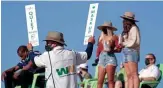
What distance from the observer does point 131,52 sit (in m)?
9.31

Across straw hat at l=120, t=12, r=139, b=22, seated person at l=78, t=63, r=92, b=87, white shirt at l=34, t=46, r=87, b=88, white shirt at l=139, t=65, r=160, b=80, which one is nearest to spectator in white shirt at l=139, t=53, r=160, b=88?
white shirt at l=139, t=65, r=160, b=80

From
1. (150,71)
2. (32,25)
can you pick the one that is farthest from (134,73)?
(32,25)

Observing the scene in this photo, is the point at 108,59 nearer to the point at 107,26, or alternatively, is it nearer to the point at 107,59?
the point at 107,59

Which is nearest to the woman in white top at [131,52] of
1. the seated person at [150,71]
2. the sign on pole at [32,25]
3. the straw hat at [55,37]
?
the seated person at [150,71]

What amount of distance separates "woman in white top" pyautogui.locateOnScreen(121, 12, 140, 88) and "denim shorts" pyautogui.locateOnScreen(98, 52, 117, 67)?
0.82ft

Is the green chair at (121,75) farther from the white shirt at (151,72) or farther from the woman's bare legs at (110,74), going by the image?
the woman's bare legs at (110,74)

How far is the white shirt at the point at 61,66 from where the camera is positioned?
26.9ft

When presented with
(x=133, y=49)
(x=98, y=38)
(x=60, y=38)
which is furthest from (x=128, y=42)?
(x=60, y=38)

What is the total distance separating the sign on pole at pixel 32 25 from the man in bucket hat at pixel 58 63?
3.62m

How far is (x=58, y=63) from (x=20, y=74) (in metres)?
2.10

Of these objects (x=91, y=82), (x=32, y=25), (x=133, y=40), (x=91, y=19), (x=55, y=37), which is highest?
(x=91, y=19)

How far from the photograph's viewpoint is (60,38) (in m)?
8.30

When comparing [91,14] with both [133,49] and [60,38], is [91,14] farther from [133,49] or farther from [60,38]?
[60,38]

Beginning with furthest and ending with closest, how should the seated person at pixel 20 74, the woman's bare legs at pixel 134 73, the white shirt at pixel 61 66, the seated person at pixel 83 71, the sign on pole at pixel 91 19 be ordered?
the seated person at pixel 83 71, the sign on pole at pixel 91 19, the seated person at pixel 20 74, the woman's bare legs at pixel 134 73, the white shirt at pixel 61 66
